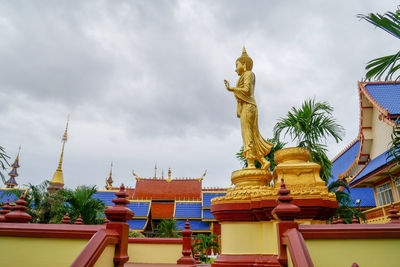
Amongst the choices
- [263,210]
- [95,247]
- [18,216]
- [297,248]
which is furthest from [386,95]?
[18,216]

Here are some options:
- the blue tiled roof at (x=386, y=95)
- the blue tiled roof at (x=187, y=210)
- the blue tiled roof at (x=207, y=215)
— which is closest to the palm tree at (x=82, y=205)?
the blue tiled roof at (x=207, y=215)

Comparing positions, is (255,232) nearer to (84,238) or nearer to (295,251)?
(295,251)

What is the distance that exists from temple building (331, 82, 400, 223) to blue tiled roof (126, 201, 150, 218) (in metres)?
14.8

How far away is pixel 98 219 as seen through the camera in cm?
1189

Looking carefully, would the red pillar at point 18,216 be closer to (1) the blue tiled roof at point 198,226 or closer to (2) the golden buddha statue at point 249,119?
(2) the golden buddha statue at point 249,119

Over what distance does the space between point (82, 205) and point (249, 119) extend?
30.3ft

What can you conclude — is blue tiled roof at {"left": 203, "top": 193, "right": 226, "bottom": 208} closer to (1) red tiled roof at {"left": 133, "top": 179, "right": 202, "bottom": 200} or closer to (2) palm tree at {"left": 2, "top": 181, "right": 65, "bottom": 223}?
(1) red tiled roof at {"left": 133, "top": 179, "right": 202, "bottom": 200}

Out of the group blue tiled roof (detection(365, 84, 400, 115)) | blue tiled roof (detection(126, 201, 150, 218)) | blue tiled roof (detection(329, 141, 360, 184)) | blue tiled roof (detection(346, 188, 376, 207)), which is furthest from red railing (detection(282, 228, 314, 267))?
blue tiled roof (detection(126, 201, 150, 218))

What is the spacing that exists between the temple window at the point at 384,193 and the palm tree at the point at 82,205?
13.2 meters

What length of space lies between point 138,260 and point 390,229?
217 inches

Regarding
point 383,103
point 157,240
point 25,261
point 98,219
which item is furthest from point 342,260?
point 383,103

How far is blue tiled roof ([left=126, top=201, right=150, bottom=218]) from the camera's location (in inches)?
857

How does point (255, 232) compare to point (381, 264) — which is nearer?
point (381, 264)

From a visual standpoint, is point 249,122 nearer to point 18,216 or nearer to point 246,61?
point 246,61
